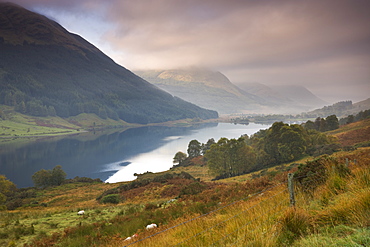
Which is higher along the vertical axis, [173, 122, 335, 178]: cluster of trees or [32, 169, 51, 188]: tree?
[173, 122, 335, 178]: cluster of trees

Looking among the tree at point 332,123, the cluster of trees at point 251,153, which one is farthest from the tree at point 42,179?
the tree at point 332,123

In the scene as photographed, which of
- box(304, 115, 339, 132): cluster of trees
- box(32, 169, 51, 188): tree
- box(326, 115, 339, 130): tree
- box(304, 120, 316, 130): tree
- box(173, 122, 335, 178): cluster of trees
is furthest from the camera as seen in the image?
box(304, 120, 316, 130): tree

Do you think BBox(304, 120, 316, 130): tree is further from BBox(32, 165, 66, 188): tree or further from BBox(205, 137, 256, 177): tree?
BBox(32, 165, 66, 188): tree

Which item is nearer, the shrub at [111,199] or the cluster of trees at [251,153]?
the shrub at [111,199]

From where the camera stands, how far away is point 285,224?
15.3ft

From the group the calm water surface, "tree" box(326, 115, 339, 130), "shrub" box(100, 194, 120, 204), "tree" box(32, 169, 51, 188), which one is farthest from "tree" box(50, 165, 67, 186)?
"tree" box(326, 115, 339, 130)

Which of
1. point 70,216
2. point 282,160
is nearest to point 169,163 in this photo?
point 282,160

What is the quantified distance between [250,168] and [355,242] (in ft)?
167

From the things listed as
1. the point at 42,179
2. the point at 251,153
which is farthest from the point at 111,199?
the point at 42,179

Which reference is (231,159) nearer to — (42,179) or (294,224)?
(42,179)

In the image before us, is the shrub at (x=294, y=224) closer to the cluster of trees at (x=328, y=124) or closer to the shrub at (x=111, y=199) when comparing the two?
the shrub at (x=111, y=199)

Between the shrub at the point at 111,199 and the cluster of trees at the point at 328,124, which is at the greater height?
the cluster of trees at the point at 328,124

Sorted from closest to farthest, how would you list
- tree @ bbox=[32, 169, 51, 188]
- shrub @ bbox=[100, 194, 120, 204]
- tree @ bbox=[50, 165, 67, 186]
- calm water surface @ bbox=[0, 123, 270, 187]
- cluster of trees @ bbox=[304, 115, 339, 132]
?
shrub @ bbox=[100, 194, 120, 204] → tree @ bbox=[50, 165, 67, 186] → tree @ bbox=[32, 169, 51, 188] → calm water surface @ bbox=[0, 123, 270, 187] → cluster of trees @ bbox=[304, 115, 339, 132]

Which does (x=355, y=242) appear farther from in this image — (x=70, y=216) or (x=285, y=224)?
(x=70, y=216)
